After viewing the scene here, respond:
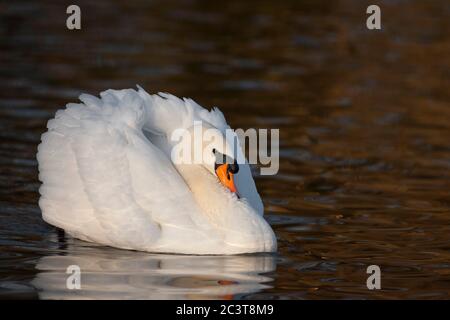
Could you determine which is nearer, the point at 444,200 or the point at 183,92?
the point at 444,200

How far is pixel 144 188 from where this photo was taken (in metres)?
10.2

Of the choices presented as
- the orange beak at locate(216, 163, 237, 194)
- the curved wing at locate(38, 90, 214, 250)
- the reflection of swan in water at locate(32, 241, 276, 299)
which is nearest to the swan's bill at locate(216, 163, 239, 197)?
the orange beak at locate(216, 163, 237, 194)

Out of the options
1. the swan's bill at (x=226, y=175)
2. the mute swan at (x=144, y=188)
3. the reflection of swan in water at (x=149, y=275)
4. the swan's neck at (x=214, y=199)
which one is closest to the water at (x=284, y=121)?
the reflection of swan in water at (x=149, y=275)

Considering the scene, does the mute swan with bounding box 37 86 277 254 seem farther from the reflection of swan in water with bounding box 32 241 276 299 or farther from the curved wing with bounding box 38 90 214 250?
the reflection of swan in water with bounding box 32 241 276 299

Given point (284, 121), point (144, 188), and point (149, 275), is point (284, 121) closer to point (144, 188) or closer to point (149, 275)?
point (144, 188)

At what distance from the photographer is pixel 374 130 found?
50.6ft

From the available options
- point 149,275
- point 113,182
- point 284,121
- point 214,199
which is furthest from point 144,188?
point 284,121

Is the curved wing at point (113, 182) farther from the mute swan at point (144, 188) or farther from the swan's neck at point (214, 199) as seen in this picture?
the swan's neck at point (214, 199)

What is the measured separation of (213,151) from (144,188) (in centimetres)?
71

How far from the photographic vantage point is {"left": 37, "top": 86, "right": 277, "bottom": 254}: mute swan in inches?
405

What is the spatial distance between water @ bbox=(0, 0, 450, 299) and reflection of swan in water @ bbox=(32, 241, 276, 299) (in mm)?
21
